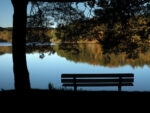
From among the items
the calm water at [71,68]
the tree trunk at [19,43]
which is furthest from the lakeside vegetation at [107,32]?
the tree trunk at [19,43]


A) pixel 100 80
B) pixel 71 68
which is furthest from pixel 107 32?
pixel 71 68

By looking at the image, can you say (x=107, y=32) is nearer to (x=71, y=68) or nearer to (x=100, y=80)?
(x=100, y=80)

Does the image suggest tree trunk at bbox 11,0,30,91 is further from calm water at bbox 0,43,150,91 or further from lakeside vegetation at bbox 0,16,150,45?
lakeside vegetation at bbox 0,16,150,45

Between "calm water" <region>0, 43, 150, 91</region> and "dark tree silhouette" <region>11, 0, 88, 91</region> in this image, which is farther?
"calm water" <region>0, 43, 150, 91</region>

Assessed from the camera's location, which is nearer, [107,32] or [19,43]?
[19,43]

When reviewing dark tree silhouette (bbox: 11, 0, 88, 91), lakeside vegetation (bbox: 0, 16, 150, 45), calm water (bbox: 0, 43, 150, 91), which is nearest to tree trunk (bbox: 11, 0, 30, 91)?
dark tree silhouette (bbox: 11, 0, 88, 91)

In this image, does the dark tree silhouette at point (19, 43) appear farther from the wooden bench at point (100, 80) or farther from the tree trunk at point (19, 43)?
the wooden bench at point (100, 80)

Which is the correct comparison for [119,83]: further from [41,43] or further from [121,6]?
[41,43]

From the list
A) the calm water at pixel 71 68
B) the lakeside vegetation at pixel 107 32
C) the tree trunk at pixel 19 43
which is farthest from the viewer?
the calm water at pixel 71 68

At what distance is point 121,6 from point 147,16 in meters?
1.44

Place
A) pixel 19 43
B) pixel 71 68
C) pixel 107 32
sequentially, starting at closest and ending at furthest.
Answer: pixel 19 43, pixel 107 32, pixel 71 68

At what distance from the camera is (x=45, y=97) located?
612cm

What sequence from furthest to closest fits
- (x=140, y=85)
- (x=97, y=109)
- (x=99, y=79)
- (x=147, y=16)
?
(x=140, y=85) → (x=99, y=79) → (x=147, y=16) → (x=97, y=109)

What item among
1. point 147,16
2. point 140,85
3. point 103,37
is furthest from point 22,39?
point 140,85
